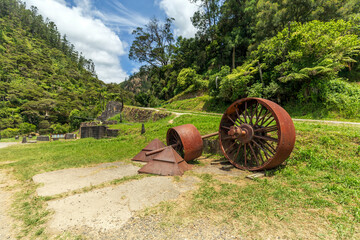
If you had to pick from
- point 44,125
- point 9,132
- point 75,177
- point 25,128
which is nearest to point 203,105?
point 75,177

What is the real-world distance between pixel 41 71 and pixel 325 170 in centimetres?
9296

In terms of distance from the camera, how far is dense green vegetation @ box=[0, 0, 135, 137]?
45125 millimetres

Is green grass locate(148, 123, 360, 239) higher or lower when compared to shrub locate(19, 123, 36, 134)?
higher

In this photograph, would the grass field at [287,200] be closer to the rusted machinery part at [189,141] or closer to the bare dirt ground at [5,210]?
the bare dirt ground at [5,210]

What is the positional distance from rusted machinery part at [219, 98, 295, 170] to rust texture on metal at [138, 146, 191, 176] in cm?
225

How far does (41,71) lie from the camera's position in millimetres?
68000

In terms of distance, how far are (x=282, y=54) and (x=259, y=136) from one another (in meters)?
14.9

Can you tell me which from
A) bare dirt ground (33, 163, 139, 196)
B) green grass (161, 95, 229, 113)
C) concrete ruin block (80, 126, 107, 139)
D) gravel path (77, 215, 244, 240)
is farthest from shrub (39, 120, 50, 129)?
gravel path (77, 215, 244, 240)

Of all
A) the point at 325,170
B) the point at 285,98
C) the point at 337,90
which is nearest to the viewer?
the point at 325,170

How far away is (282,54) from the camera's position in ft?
54.4

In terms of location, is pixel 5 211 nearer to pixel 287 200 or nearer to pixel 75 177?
pixel 75 177

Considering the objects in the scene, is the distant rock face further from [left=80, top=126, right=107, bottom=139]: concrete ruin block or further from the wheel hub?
the wheel hub

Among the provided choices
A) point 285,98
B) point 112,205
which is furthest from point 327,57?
point 112,205

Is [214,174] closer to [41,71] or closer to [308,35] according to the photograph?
[308,35]
